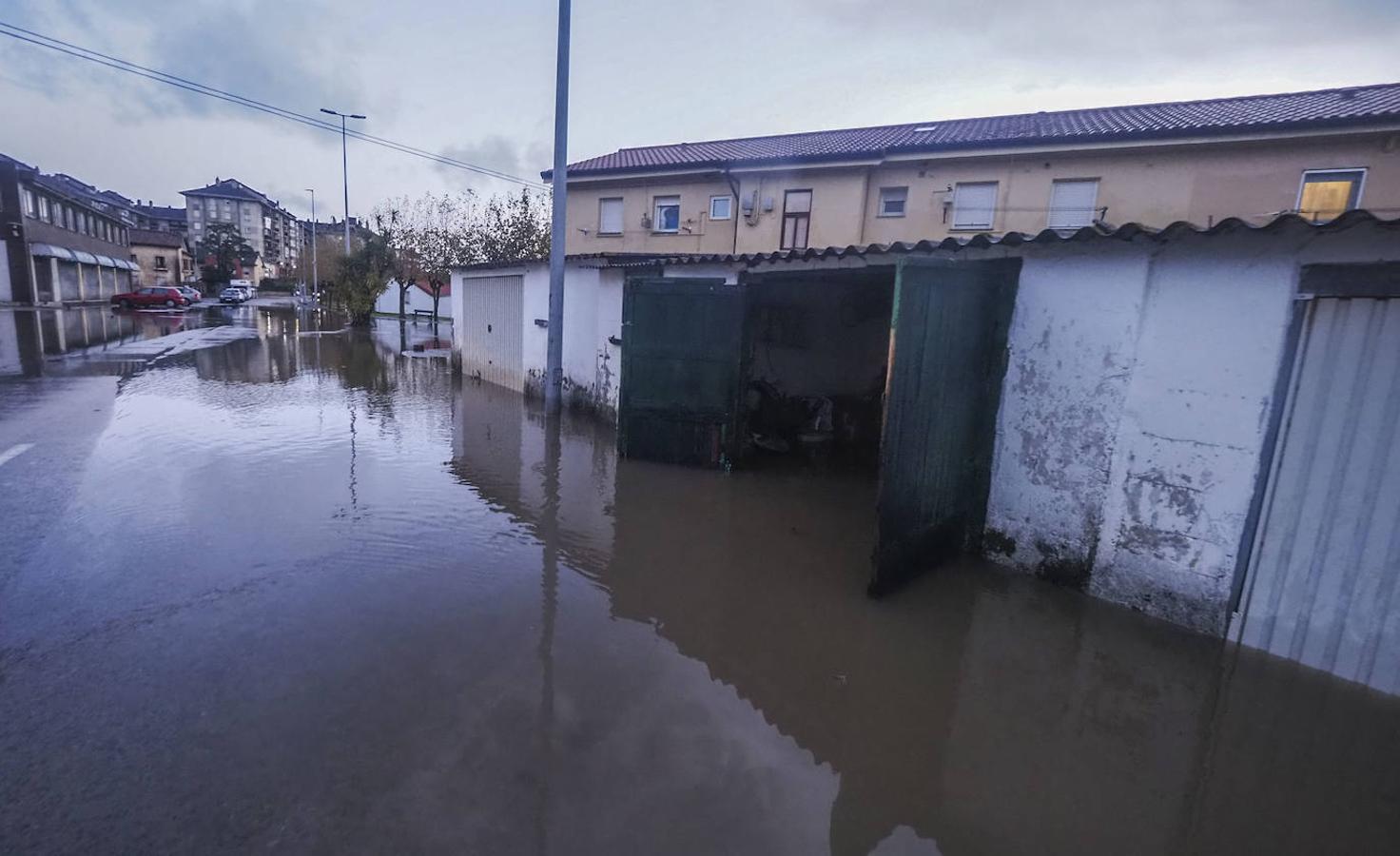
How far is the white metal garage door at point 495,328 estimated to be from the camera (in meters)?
14.1

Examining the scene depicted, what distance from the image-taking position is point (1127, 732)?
346cm

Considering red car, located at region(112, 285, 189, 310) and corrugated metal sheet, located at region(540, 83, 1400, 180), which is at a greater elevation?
corrugated metal sheet, located at region(540, 83, 1400, 180)

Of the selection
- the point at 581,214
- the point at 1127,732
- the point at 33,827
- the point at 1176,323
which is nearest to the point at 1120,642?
the point at 1127,732

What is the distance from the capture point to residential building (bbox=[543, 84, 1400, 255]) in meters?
11.7

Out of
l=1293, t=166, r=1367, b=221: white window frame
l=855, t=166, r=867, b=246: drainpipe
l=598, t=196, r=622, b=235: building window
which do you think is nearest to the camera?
l=1293, t=166, r=1367, b=221: white window frame

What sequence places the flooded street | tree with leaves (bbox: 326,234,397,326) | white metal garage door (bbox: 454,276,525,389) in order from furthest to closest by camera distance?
tree with leaves (bbox: 326,234,397,326), white metal garage door (bbox: 454,276,525,389), the flooded street

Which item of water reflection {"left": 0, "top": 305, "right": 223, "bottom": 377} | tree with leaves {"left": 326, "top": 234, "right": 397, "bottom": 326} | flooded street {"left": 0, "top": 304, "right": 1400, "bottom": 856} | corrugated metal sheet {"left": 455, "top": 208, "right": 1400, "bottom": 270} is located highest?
tree with leaves {"left": 326, "top": 234, "right": 397, "bottom": 326}

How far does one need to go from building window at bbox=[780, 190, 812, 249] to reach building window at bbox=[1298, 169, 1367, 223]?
9.57m

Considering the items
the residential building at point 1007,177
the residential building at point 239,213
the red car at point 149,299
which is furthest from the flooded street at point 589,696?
the residential building at point 239,213

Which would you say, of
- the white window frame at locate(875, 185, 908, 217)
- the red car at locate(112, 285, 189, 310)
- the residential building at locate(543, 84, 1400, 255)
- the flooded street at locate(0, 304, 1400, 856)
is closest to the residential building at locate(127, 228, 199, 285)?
the red car at locate(112, 285, 189, 310)

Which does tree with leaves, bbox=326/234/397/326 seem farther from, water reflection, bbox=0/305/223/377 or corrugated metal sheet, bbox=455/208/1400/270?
corrugated metal sheet, bbox=455/208/1400/270

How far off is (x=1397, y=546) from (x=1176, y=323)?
1.80m

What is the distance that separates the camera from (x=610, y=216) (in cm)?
1878

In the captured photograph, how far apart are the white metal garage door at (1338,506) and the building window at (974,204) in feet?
37.5
